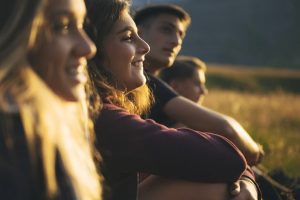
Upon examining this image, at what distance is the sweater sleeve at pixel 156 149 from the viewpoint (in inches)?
114

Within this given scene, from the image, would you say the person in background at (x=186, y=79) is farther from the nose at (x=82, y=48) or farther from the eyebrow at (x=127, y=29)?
the nose at (x=82, y=48)

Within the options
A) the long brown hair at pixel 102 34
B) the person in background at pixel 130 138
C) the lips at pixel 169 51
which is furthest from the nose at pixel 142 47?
the lips at pixel 169 51

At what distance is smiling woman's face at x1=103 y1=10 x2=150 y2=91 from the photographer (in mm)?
3232

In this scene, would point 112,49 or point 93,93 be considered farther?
point 112,49

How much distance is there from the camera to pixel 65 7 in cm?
215

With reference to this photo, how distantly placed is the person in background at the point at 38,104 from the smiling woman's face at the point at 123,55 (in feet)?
3.47

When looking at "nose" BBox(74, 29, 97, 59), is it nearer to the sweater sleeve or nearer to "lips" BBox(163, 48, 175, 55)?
the sweater sleeve

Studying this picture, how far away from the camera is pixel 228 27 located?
100 metres

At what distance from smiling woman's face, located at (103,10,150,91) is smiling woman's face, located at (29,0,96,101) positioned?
3.26ft

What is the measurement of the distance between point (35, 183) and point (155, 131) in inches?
44.3

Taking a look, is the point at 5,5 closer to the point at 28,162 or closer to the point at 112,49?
the point at 28,162

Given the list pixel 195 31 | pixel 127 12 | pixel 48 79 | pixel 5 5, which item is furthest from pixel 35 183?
pixel 195 31

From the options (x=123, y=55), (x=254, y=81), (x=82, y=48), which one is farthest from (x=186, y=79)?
(x=254, y=81)

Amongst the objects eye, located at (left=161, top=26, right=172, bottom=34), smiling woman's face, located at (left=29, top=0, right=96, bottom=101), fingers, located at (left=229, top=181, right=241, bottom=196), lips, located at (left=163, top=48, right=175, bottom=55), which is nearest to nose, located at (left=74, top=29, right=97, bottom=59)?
smiling woman's face, located at (left=29, top=0, right=96, bottom=101)
